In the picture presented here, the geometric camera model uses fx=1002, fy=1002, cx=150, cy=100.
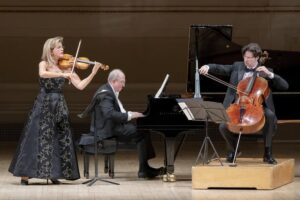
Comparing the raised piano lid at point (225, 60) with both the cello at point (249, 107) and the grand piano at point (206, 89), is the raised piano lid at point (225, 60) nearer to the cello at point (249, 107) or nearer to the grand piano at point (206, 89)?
the grand piano at point (206, 89)

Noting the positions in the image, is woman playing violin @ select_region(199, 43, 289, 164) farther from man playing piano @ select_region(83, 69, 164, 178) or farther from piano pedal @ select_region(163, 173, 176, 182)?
man playing piano @ select_region(83, 69, 164, 178)

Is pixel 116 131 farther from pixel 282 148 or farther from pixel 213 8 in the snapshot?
pixel 213 8

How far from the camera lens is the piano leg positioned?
960 centimetres

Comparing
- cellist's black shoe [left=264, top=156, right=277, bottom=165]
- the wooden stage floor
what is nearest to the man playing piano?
the wooden stage floor

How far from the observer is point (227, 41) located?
404 inches

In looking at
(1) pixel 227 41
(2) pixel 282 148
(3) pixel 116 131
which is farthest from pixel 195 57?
(2) pixel 282 148

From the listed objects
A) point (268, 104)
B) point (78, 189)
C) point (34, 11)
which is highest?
point (34, 11)

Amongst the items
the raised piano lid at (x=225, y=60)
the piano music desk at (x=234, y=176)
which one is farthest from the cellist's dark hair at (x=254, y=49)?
the piano music desk at (x=234, y=176)

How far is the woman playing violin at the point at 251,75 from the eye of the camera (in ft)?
31.2

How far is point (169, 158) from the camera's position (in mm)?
9609

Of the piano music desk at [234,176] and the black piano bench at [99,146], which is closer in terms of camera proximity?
the piano music desk at [234,176]

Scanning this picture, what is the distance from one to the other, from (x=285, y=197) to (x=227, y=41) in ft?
7.04

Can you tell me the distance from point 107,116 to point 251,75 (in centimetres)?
142

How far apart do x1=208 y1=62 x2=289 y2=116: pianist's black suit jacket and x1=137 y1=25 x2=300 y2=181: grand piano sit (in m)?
0.30
